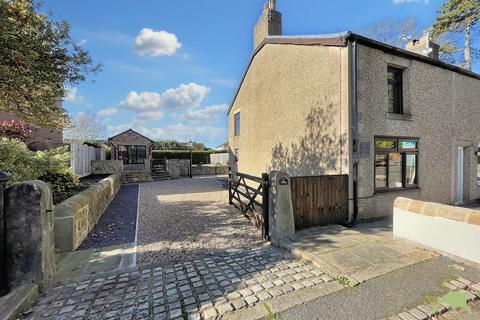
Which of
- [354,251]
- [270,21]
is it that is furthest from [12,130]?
[354,251]

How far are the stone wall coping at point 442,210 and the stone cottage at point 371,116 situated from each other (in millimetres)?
1571

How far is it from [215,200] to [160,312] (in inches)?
302

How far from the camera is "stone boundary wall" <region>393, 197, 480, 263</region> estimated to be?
12.5ft

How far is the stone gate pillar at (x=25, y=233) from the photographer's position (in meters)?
3.19

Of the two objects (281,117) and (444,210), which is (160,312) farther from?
(281,117)

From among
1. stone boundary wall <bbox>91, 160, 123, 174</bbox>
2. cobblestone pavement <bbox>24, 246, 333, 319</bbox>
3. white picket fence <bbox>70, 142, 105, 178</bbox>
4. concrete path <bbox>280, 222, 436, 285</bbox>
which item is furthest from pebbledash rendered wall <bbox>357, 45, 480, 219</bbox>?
stone boundary wall <bbox>91, 160, 123, 174</bbox>

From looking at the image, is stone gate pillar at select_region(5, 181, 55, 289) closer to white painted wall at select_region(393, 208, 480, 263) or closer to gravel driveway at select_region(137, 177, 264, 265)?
gravel driveway at select_region(137, 177, 264, 265)

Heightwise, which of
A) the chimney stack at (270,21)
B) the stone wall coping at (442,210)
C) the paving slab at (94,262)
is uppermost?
the chimney stack at (270,21)

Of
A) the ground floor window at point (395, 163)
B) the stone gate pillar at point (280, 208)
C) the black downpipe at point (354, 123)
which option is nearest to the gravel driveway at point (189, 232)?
the stone gate pillar at point (280, 208)

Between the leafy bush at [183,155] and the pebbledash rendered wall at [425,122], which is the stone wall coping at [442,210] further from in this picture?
the leafy bush at [183,155]

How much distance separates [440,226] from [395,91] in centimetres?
495

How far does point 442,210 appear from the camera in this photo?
4.18m

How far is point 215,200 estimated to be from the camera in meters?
10.5

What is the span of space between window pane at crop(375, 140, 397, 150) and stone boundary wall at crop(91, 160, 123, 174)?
16.6 metres
